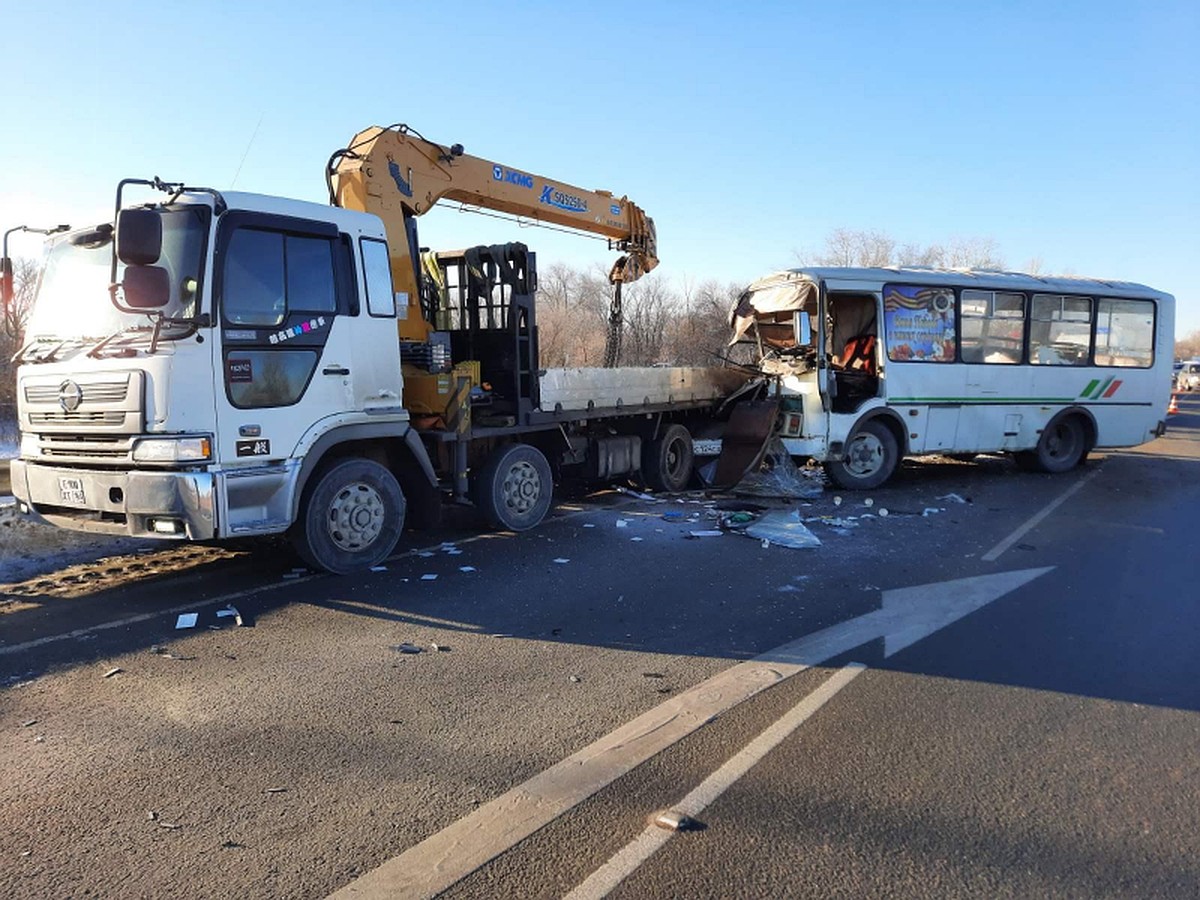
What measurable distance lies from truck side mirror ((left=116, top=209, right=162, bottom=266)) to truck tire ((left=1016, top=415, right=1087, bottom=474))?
12733 mm

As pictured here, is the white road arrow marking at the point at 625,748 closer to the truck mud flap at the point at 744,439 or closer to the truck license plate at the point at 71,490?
the truck license plate at the point at 71,490

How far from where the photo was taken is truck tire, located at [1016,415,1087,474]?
1311 cm

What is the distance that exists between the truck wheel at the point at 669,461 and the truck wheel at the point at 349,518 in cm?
473

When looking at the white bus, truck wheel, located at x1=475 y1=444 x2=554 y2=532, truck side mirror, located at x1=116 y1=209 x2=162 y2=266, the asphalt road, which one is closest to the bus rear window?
the white bus

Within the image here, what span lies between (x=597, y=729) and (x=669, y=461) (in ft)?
24.8

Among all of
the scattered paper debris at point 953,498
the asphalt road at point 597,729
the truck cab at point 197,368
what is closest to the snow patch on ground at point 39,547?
the asphalt road at point 597,729

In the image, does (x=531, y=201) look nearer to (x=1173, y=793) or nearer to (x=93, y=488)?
(x=93, y=488)

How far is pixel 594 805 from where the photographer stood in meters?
3.16

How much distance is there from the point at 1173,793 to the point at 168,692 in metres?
4.76

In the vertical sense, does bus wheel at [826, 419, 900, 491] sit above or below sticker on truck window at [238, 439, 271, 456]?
below

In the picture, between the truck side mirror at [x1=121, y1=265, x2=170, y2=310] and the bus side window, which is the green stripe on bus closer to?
the bus side window

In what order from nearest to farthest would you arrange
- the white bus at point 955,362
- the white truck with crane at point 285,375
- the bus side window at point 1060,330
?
the white truck with crane at point 285,375, the white bus at point 955,362, the bus side window at point 1060,330

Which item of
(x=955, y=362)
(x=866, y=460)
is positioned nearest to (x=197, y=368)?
(x=866, y=460)

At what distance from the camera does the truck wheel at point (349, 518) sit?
20.7 ft
